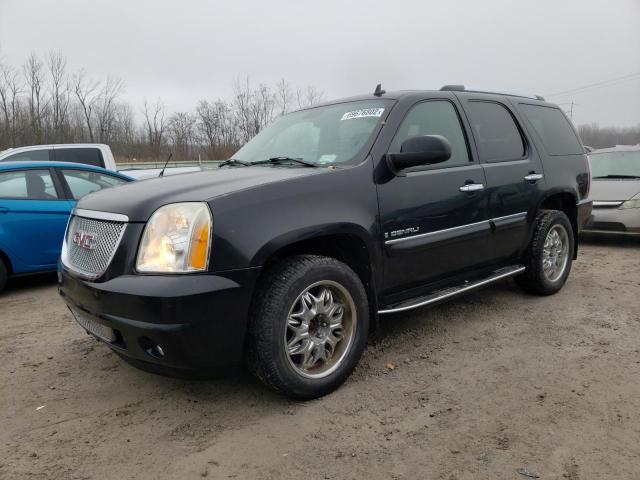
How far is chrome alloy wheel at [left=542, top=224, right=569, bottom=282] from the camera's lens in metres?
4.62

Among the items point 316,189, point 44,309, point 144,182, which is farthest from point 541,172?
point 44,309

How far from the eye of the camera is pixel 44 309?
4770 mm

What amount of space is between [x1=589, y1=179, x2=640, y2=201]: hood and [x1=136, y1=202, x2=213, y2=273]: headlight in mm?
6626

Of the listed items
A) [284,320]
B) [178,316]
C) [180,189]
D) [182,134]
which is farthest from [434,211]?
[182,134]

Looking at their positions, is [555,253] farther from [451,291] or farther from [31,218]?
[31,218]

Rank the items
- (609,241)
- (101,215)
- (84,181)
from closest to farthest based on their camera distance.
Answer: (101,215) → (84,181) → (609,241)

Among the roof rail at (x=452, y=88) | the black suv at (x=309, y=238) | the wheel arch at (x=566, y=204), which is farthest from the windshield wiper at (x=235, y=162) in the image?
the wheel arch at (x=566, y=204)

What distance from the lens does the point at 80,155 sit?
10125mm

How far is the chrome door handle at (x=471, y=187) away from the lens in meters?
3.61

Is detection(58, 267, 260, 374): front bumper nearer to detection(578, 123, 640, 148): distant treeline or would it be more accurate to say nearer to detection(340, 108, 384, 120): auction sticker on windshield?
detection(340, 108, 384, 120): auction sticker on windshield

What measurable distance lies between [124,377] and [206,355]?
1.06 meters

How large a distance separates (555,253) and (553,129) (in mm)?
1232

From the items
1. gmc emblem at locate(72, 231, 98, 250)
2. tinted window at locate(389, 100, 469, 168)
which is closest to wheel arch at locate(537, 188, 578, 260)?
tinted window at locate(389, 100, 469, 168)

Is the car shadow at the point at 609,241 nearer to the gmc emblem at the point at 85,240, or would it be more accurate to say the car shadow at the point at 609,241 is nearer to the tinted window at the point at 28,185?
the gmc emblem at the point at 85,240
